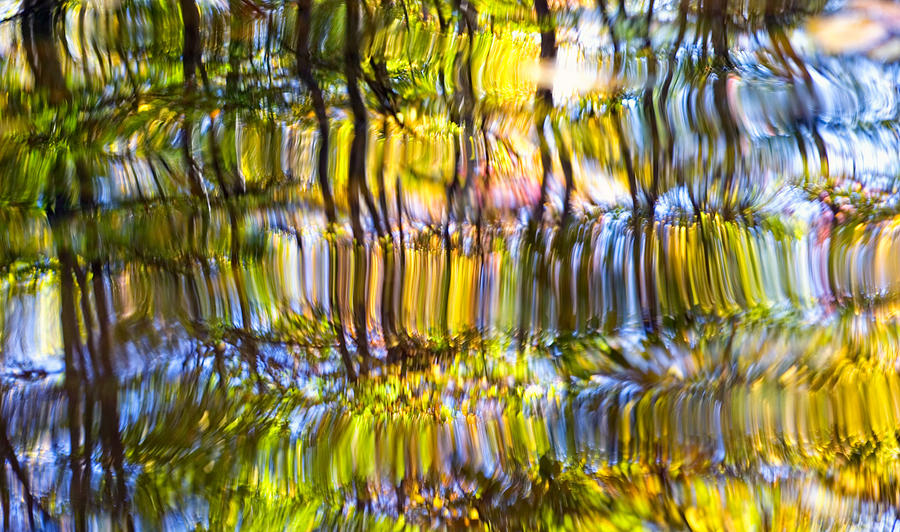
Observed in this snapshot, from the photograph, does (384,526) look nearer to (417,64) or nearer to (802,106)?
(417,64)

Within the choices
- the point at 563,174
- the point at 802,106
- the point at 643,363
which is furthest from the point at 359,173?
the point at 802,106

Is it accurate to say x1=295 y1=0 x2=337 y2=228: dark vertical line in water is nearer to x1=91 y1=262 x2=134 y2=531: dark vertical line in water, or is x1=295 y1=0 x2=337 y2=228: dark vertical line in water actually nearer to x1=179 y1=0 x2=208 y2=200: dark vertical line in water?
x1=179 y1=0 x2=208 y2=200: dark vertical line in water

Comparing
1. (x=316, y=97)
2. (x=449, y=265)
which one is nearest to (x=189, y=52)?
(x=316, y=97)

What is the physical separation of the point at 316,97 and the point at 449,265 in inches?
8.4

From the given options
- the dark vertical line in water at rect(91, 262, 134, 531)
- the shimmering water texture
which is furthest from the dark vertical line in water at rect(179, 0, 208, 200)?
the dark vertical line in water at rect(91, 262, 134, 531)

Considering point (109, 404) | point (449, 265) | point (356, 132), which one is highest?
point (356, 132)

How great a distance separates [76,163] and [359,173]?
283 mm

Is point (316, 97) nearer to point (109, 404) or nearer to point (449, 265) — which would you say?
point (449, 265)

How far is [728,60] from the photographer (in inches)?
25.5

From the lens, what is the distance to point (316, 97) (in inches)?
25.9

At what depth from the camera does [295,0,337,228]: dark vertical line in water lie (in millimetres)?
648

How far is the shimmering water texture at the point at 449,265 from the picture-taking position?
621mm

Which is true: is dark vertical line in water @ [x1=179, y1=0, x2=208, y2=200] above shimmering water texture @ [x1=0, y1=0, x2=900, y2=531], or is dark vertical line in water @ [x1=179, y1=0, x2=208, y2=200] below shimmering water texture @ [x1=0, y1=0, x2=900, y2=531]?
above

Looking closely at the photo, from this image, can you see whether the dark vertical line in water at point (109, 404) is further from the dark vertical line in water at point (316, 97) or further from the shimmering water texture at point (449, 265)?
the dark vertical line in water at point (316, 97)
